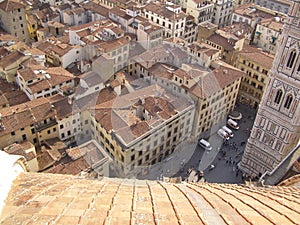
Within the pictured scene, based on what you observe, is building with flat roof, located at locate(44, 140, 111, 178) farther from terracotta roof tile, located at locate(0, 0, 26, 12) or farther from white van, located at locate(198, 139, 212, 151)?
terracotta roof tile, located at locate(0, 0, 26, 12)

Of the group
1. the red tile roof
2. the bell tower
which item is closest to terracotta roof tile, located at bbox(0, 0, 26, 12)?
the red tile roof

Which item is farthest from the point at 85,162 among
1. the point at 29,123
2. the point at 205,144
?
the point at 205,144

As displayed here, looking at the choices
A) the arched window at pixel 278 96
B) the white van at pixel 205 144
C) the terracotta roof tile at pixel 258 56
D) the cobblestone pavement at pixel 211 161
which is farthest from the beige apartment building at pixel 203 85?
the arched window at pixel 278 96

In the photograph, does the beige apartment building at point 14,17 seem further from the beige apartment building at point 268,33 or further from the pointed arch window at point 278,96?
the pointed arch window at point 278,96

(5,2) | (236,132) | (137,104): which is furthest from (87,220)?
(5,2)

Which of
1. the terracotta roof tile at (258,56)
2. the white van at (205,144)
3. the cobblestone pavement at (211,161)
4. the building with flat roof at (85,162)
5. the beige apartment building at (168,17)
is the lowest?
the cobblestone pavement at (211,161)

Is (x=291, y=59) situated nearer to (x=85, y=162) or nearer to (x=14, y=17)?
(x=85, y=162)
